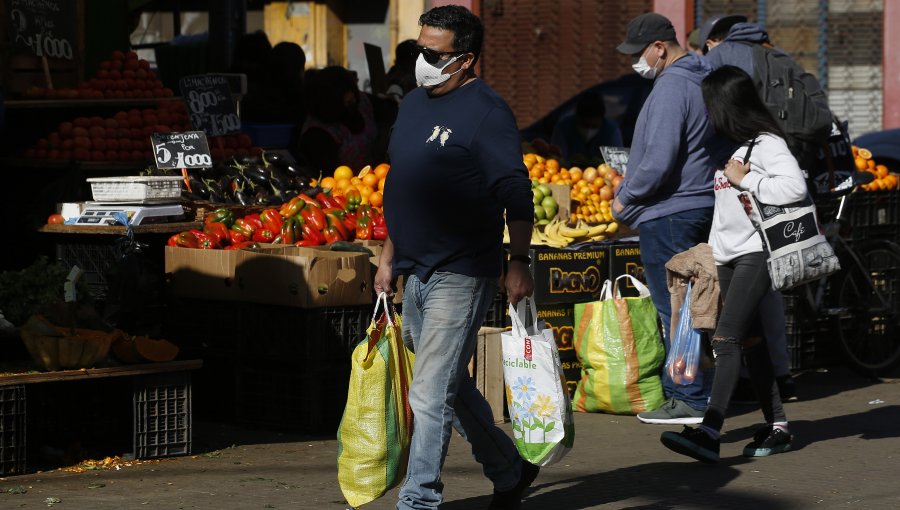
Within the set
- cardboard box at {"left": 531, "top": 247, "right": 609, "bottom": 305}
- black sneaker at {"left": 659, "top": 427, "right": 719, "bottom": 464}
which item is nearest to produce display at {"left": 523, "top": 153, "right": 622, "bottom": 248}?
cardboard box at {"left": 531, "top": 247, "right": 609, "bottom": 305}

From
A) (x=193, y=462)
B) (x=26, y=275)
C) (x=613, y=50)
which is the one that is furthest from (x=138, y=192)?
(x=613, y=50)

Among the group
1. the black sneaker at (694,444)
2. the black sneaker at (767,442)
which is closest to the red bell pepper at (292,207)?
the black sneaker at (694,444)

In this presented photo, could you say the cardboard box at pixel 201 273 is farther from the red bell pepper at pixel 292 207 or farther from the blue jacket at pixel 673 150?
the blue jacket at pixel 673 150

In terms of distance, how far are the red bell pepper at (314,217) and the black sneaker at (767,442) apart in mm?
2898

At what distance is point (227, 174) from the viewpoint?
984 cm

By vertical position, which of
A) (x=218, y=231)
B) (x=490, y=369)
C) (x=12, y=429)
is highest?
(x=218, y=231)

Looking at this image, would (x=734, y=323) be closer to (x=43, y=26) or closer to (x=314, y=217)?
(x=314, y=217)

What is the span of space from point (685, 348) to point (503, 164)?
2281mm

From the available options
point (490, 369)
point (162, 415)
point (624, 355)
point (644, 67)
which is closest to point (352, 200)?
point (490, 369)

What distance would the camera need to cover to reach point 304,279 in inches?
289

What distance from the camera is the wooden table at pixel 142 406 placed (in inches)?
253

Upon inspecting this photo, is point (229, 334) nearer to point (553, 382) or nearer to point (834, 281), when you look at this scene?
point (553, 382)

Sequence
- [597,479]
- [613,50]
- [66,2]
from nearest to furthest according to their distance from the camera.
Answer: [597,479], [66,2], [613,50]

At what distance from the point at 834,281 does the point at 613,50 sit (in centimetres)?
1276
